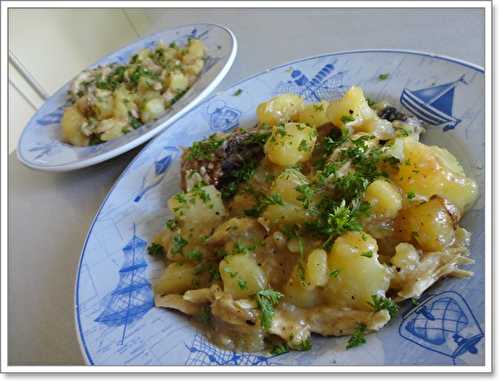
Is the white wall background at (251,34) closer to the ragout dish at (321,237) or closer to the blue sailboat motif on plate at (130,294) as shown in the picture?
the ragout dish at (321,237)

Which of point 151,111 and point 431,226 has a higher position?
point 151,111

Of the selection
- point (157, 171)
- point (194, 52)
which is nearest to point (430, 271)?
point (157, 171)

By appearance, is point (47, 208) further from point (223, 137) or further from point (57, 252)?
point (223, 137)

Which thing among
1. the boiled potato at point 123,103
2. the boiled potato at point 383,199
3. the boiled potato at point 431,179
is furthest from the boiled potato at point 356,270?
the boiled potato at point 123,103

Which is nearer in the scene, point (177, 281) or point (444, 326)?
point (444, 326)

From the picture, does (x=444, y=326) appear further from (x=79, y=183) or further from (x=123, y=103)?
(x=123, y=103)
